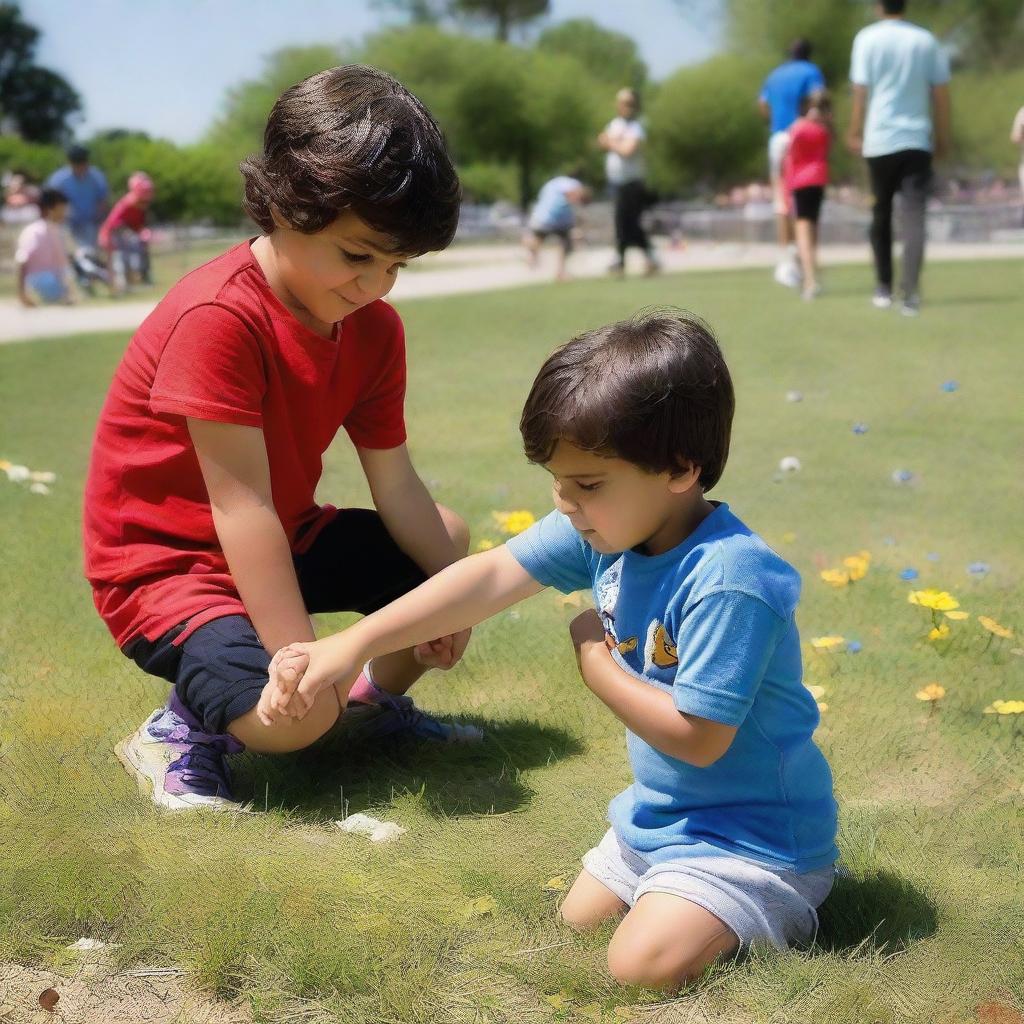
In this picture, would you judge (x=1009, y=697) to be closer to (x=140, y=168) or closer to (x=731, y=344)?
(x=731, y=344)

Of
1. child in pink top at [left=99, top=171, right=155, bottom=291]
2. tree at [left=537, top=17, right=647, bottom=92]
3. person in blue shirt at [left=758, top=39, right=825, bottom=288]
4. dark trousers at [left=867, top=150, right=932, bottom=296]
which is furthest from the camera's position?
tree at [left=537, top=17, right=647, bottom=92]

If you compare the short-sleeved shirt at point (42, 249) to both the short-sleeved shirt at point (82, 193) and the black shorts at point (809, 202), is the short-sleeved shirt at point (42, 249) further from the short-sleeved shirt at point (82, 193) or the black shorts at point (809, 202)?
the black shorts at point (809, 202)

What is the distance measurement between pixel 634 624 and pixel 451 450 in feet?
11.4

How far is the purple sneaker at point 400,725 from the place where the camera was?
111 inches

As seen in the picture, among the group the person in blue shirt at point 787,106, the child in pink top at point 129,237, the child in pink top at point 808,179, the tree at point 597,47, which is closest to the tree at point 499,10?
the tree at point 597,47

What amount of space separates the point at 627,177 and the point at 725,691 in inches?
467

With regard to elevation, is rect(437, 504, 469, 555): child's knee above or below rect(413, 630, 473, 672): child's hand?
above

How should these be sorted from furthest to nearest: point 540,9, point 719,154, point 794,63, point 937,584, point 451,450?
point 540,9, point 719,154, point 794,63, point 451,450, point 937,584

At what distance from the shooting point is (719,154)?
5803cm

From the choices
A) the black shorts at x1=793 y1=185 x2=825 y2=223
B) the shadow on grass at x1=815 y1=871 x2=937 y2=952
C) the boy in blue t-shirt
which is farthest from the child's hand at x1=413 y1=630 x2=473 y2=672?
the black shorts at x1=793 y1=185 x2=825 y2=223

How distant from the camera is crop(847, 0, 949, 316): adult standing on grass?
8461 millimetres

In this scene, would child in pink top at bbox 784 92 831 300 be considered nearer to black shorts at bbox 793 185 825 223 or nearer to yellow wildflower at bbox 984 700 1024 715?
black shorts at bbox 793 185 825 223

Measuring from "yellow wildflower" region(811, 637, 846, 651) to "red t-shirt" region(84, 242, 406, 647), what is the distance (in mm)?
1206

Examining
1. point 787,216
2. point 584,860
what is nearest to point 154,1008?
point 584,860
